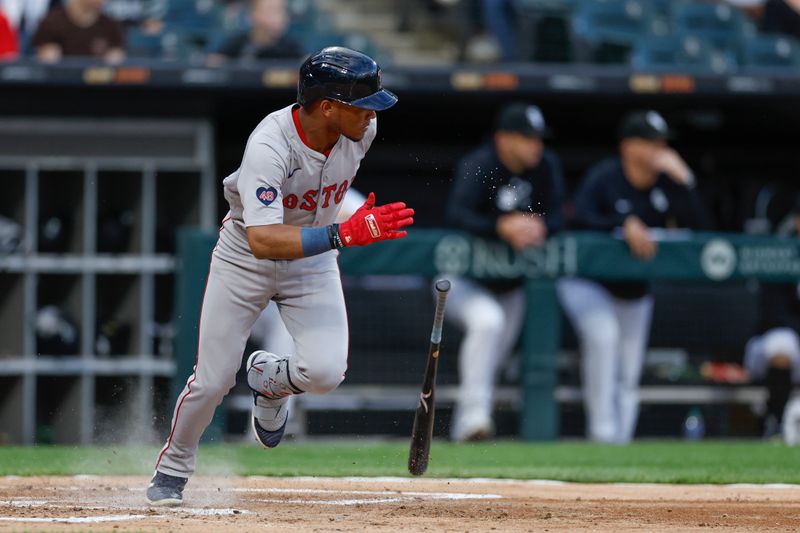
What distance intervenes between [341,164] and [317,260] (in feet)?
1.31

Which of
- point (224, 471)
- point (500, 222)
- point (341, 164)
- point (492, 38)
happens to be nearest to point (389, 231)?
point (341, 164)

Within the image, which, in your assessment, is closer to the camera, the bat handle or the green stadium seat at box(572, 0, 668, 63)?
the bat handle

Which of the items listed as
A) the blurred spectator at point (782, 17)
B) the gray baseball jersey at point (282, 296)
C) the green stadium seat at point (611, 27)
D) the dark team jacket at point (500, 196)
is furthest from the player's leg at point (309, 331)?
the blurred spectator at point (782, 17)

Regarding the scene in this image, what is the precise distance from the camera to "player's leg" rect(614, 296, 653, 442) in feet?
28.7

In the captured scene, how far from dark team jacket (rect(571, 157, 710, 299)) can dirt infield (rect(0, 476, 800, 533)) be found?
2.94m

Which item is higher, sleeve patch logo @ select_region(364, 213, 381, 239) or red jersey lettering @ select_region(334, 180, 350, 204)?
red jersey lettering @ select_region(334, 180, 350, 204)

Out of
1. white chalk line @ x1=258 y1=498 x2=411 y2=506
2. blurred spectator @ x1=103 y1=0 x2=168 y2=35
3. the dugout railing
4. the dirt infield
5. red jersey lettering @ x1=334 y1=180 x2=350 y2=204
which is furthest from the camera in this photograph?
blurred spectator @ x1=103 y1=0 x2=168 y2=35

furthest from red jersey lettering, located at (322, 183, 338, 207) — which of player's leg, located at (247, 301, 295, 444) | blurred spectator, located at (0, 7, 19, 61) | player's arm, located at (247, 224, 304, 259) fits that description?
blurred spectator, located at (0, 7, 19, 61)

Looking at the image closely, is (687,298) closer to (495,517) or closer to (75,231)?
(75,231)

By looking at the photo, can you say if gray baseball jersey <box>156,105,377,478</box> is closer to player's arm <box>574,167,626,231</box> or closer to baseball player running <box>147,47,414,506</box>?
baseball player running <box>147,47,414,506</box>

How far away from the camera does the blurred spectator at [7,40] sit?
9.80 meters

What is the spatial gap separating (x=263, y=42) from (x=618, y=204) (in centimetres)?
276

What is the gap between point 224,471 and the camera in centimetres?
Result: 650

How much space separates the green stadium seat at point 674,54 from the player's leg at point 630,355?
7.95ft
